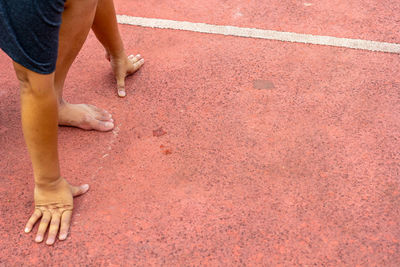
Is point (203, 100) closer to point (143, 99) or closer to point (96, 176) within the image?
point (143, 99)

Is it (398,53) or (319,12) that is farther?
(319,12)

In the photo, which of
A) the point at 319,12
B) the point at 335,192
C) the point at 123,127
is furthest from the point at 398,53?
the point at 123,127

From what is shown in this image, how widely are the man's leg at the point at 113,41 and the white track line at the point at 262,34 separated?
67 cm

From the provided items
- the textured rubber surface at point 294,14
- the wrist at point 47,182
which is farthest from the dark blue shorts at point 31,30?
the textured rubber surface at point 294,14

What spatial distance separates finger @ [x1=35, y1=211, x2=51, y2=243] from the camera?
73.9 inches

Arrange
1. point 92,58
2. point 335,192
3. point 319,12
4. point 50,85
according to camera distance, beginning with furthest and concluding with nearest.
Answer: point 319,12 < point 92,58 < point 335,192 < point 50,85

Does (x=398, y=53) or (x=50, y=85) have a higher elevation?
(x=50, y=85)

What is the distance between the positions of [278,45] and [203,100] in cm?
94

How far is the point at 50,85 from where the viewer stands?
1.63 m

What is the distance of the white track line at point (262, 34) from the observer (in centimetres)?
323

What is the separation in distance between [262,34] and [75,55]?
68.4 inches

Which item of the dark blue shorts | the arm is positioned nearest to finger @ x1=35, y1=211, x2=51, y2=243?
the arm

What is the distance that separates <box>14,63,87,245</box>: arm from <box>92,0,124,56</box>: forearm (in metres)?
0.88

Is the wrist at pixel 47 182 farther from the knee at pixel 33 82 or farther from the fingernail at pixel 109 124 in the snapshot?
the fingernail at pixel 109 124
